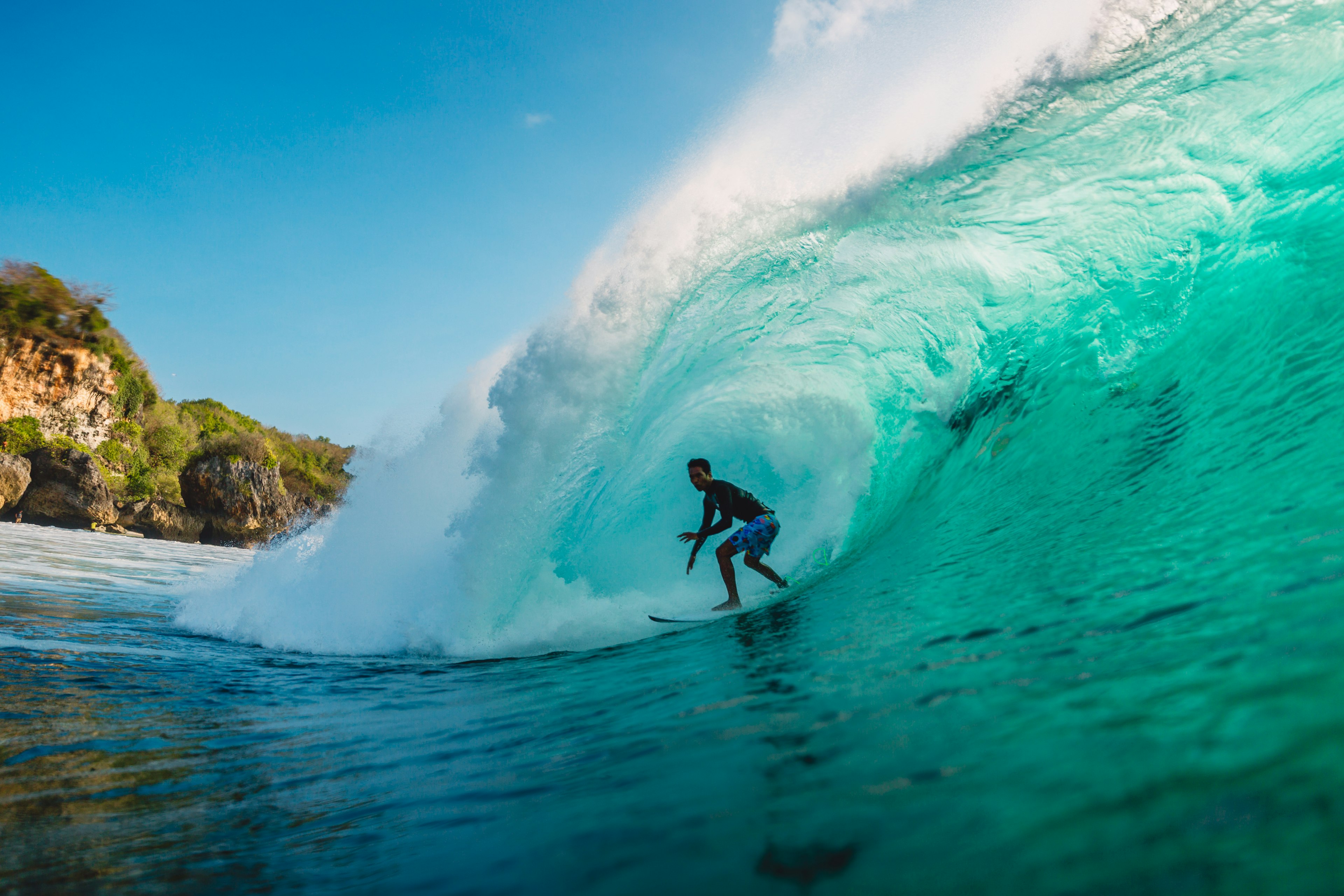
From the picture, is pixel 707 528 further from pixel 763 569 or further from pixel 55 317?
pixel 55 317

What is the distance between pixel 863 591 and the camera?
17.5ft

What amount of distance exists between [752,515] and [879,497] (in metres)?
2.26

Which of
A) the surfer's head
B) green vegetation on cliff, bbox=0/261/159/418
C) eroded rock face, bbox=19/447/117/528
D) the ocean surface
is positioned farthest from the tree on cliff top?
the surfer's head

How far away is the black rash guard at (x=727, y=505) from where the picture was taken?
21.0ft

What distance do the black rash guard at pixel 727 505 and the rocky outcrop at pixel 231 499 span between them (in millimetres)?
37024

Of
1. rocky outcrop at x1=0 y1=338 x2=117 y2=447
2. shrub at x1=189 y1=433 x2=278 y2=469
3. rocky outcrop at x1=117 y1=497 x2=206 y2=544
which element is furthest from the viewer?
shrub at x1=189 y1=433 x2=278 y2=469

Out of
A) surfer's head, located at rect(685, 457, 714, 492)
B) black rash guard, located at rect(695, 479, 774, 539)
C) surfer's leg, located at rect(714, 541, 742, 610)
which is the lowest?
surfer's leg, located at rect(714, 541, 742, 610)

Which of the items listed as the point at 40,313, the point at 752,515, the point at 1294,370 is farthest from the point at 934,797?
the point at 40,313

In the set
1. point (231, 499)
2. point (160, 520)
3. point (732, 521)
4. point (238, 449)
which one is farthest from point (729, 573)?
point (238, 449)

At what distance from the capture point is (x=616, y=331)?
7.25 m

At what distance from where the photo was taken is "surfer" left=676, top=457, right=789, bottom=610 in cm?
638

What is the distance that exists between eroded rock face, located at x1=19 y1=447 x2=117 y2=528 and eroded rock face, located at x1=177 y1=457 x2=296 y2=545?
6.58 meters

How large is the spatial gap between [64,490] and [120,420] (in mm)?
9670

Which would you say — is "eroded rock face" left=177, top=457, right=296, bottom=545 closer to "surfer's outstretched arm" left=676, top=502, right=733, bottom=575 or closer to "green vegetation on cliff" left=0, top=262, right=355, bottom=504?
"green vegetation on cliff" left=0, top=262, right=355, bottom=504
